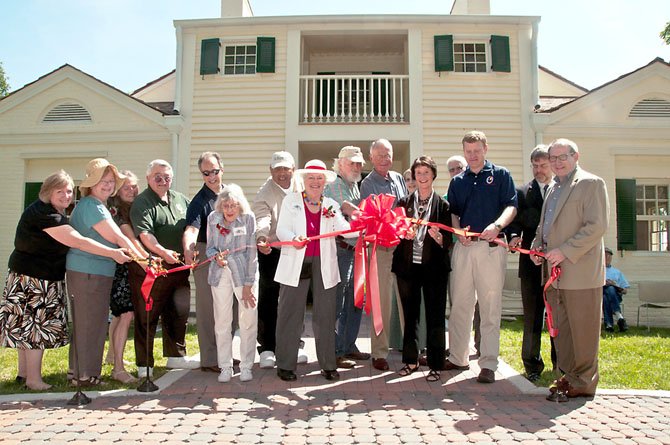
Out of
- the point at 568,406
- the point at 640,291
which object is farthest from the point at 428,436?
the point at 640,291

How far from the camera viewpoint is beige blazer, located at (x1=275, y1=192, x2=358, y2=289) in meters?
4.77

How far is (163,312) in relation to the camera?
5344mm

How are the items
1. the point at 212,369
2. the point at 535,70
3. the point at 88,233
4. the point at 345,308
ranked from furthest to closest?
the point at 535,70, the point at 345,308, the point at 212,369, the point at 88,233

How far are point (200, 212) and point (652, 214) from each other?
1069cm

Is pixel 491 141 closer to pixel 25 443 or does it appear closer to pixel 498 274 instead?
pixel 498 274

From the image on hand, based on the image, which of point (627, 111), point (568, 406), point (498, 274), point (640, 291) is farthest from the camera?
point (627, 111)

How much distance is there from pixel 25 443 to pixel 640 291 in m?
10.5

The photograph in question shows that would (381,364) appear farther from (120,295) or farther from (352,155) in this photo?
(120,295)

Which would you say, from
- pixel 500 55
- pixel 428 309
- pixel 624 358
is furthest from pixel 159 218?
pixel 500 55

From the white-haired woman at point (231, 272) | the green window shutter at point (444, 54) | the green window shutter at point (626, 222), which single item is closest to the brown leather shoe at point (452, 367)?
the white-haired woman at point (231, 272)

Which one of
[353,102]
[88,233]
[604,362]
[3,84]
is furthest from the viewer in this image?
[3,84]

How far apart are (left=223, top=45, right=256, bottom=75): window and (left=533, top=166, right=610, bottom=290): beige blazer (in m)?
9.43

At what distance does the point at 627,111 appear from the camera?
37.7ft

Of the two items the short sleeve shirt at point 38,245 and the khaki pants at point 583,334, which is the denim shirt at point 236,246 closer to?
the short sleeve shirt at point 38,245
